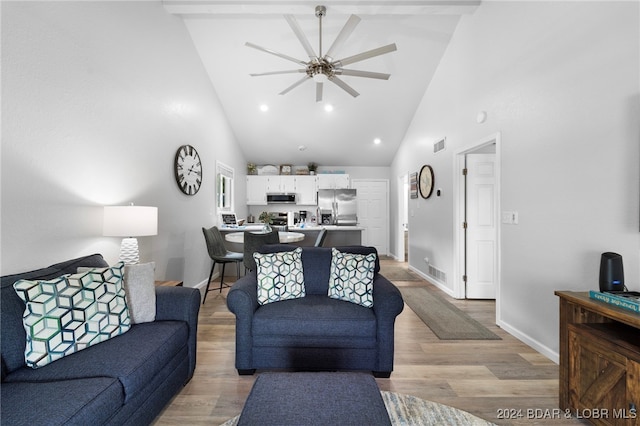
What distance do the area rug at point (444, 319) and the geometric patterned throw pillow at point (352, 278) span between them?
1039 mm

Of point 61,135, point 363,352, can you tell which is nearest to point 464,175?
point 363,352

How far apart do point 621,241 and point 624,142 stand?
1.98 feet

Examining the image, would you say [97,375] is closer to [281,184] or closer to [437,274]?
[437,274]

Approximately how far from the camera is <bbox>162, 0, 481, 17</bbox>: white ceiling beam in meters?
3.11

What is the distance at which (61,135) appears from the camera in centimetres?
194

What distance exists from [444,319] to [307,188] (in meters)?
4.67

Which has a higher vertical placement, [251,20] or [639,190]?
[251,20]

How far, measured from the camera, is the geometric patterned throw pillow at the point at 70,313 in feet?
4.31

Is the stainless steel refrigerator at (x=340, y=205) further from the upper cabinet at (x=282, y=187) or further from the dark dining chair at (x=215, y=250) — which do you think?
the dark dining chair at (x=215, y=250)

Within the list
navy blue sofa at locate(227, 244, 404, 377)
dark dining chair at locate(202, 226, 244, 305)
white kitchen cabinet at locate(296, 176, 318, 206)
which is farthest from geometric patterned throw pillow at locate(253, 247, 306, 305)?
white kitchen cabinet at locate(296, 176, 318, 206)

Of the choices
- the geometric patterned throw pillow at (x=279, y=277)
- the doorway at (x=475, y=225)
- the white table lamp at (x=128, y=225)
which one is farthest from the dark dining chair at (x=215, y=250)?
the doorway at (x=475, y=225)

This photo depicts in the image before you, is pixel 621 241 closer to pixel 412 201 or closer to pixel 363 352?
pixel 363 352

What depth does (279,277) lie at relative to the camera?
2.24 metres

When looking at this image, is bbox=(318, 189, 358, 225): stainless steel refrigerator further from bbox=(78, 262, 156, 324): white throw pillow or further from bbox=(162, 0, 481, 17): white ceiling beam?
bbox=(78, 262, 156, 324): white throw pillow
